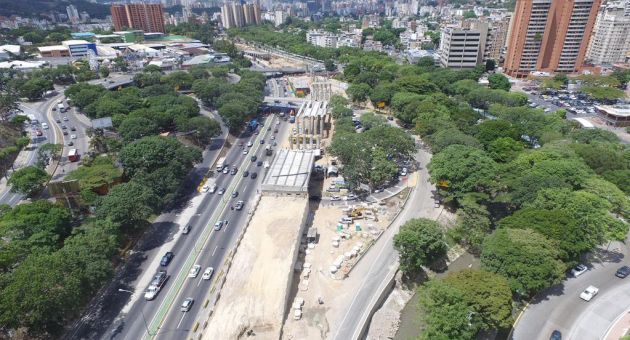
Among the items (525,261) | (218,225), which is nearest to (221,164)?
(218,225)

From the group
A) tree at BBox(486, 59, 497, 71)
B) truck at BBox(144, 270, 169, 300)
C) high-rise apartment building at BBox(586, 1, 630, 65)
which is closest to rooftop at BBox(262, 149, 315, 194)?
truck at BBox(144, 270, 169, 300)

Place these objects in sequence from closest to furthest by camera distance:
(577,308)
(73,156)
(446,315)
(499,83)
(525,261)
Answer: (446,315)
(525,261)
(577,308)
(73,156)
(499,83)

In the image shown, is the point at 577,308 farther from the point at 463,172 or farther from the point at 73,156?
the point at 73,156

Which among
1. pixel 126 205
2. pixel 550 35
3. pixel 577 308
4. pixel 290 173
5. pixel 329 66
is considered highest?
pixel 550 35

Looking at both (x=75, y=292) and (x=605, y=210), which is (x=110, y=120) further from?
(x=605, y=210)

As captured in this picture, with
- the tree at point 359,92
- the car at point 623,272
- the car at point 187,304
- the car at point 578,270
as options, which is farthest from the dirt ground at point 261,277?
the tree at point 359,92

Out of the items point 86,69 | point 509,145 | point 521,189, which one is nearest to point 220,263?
point 521,189
